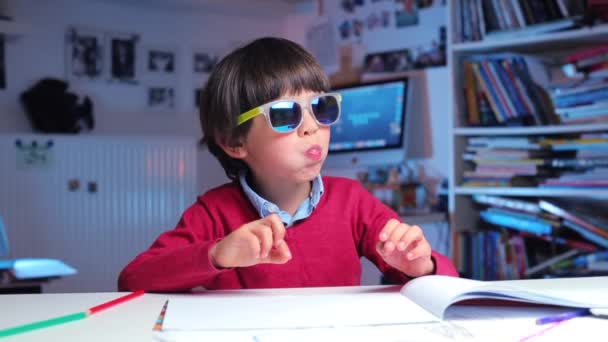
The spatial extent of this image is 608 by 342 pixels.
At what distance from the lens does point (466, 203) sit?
2.95 metres

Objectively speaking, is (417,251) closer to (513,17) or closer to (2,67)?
(513,17)

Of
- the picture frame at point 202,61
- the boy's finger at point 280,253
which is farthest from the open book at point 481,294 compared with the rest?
the picture frame at point 202,61

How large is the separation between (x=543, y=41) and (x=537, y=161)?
0.46 m

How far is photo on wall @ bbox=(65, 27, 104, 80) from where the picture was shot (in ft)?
12.0

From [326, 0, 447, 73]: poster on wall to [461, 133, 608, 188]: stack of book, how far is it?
70cm

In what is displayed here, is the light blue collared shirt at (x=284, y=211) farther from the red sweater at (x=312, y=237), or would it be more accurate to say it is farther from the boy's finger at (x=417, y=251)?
the boy's finger at (x=417, y=251)

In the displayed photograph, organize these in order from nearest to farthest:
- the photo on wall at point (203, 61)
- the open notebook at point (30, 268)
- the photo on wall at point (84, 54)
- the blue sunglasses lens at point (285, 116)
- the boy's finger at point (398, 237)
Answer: the boy's finger at point (398, 237) < the blue sunglasses lens at point (285, 116) < the open notebook at point (30, 268) < the photo on wall at point (84, 54) < the photo on wall at point (203, 61)

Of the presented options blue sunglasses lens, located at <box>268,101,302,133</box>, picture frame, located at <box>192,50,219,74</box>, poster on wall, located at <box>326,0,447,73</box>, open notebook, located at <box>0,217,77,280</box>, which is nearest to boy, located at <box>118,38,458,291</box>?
blue sunglasses lens, located at <box>268,101,302,133</box>

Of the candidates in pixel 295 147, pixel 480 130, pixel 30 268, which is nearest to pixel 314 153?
pixel 295 147

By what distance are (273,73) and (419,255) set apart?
437 millimetres

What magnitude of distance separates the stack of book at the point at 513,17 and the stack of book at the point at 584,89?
140 millimetres

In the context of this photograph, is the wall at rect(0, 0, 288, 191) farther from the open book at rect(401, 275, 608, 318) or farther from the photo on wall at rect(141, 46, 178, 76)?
the open book at rect(401, 275, 608, 318)

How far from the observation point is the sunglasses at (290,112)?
1.12 metres

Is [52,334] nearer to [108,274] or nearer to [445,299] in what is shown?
[445,299]
